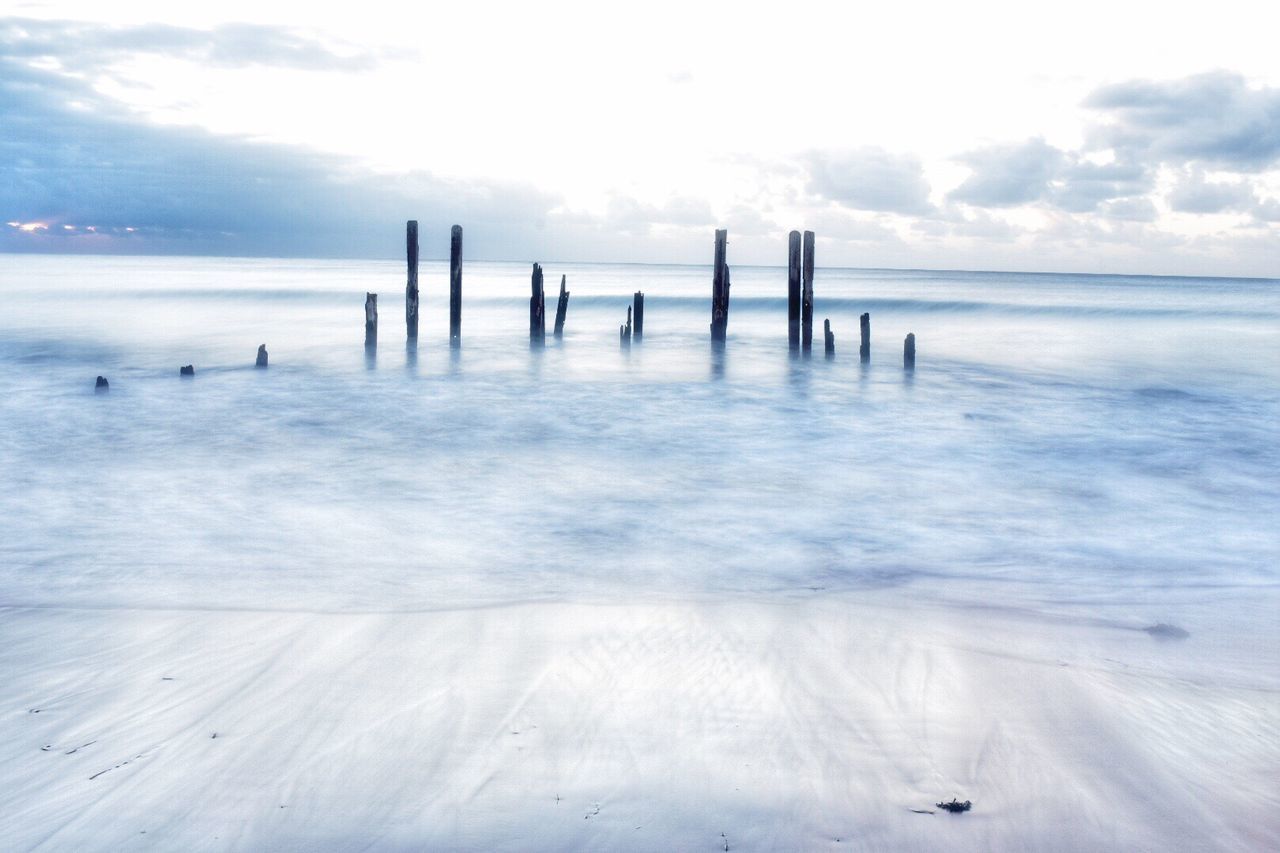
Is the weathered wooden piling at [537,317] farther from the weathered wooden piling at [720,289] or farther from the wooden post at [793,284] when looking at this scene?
the wooden post at [793,284]

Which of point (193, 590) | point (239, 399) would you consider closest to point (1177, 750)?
point (193, 590)

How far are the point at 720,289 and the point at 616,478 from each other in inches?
379

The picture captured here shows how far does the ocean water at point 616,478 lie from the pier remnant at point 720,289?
28.2 inches

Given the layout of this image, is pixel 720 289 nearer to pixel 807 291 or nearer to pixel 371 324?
pixel 807 291

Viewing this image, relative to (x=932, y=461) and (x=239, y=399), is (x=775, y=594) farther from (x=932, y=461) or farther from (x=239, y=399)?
(x=239, y=399)

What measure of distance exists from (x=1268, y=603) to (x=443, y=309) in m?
33.5

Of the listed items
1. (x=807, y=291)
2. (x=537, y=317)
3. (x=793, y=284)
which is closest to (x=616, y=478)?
(x=807, y=291)

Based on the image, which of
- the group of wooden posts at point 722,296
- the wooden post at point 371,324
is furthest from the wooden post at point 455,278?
the wooden post at point 371,324

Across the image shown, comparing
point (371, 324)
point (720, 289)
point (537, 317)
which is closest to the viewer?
point (371, 324)

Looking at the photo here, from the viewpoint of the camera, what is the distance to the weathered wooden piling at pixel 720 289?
15805 millimetres

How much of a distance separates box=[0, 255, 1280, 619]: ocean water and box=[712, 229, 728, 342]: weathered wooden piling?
72cm

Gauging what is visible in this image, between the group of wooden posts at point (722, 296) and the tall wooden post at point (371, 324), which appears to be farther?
the tall wooden post at point (371, 324)

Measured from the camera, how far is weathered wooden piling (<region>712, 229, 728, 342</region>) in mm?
15805

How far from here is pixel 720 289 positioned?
16703 mm
